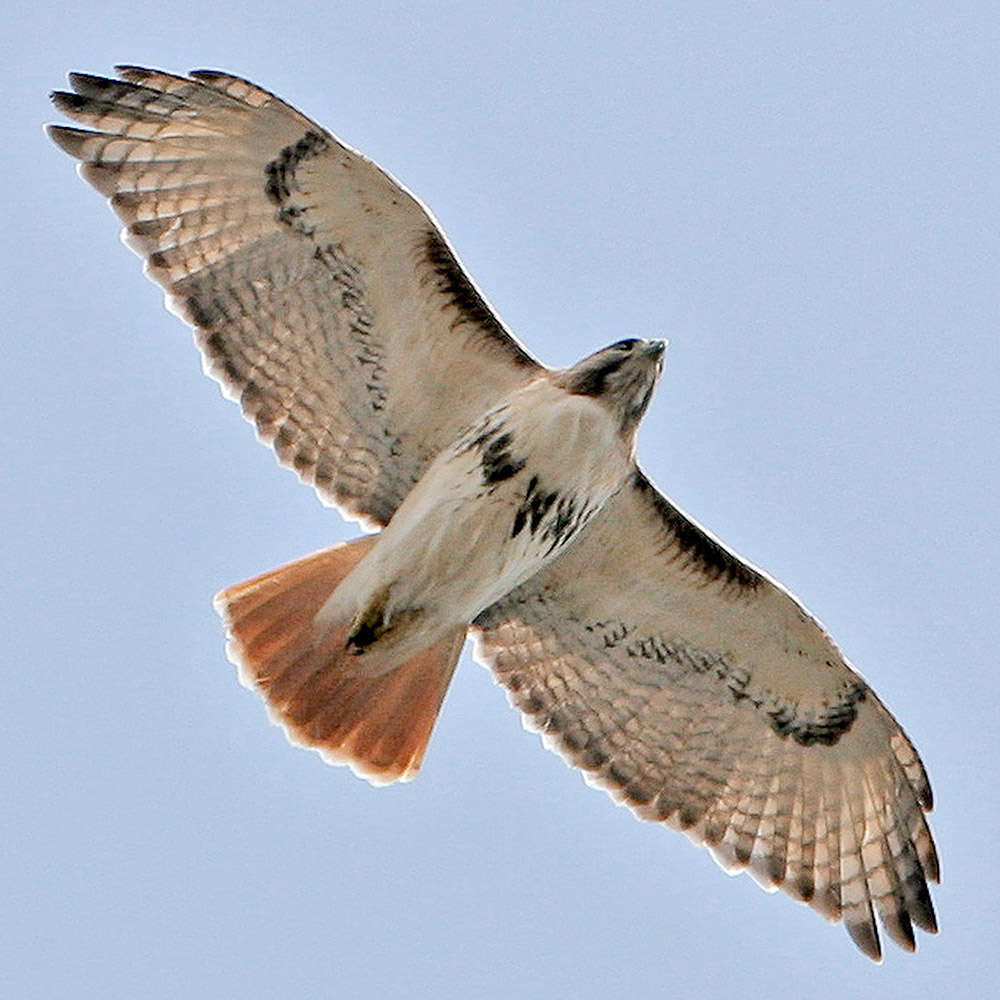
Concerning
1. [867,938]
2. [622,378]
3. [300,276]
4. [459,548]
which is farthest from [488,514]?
[867,938]

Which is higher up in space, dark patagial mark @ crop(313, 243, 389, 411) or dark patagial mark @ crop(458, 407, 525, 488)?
dark patagial mark @ crop(313, 243, 389, 411)

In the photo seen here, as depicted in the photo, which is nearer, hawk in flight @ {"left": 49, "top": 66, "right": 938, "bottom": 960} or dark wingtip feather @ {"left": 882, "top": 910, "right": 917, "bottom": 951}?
hawk in flight @ {"left": 49, "top": 66, "right": 938, "bottom": 960}

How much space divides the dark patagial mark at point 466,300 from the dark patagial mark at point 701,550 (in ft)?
2.78

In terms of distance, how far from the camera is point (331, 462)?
→ 1129 centimetres

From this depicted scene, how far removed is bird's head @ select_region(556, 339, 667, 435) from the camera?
10.6m

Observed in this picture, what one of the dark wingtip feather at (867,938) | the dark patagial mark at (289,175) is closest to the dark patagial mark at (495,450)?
the dark patagial mark at (289,175)

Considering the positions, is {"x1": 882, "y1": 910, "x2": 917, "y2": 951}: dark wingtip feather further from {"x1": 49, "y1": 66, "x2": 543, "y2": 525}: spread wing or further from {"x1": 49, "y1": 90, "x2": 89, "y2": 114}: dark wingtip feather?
{"x1": 49, "y1": 90, "x2": 89, "y2": 114}: dark wingtip feather

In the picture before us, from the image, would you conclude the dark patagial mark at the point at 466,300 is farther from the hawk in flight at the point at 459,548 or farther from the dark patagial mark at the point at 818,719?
the dark patagial mark at the point at 818,719

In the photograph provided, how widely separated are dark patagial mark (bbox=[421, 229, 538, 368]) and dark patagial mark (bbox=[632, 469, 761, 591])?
2.78 ft

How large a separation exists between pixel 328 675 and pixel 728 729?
6.52ft

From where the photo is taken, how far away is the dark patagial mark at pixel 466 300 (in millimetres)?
10820

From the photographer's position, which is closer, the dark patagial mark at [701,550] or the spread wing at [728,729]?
the dark patagial mark at [701,550]

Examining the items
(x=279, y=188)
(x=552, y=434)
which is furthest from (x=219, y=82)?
(x=552, y=434)

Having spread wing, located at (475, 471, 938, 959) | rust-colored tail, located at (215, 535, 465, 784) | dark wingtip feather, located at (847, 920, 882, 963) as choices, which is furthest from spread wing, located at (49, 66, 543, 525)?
dark wingtip feather, located at (847, 920, 882, 963)
